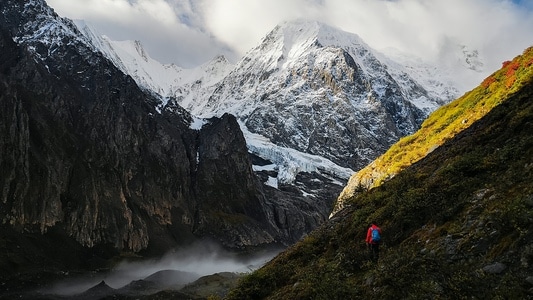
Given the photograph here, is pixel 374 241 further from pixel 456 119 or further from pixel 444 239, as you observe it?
pixel 456 119

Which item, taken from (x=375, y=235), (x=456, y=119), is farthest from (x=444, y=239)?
(x=456, y=119)

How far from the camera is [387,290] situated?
14.7 m

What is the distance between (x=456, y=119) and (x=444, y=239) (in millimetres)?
35211

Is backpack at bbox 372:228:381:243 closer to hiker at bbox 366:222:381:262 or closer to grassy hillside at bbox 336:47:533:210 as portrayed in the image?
hiker at bbox 366:222:381:262

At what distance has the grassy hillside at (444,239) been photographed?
12492mm

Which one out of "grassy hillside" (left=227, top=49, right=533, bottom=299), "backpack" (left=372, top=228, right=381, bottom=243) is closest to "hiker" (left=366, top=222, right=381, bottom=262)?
"backpack" (left=372, top=228, right=381, bottom=243)

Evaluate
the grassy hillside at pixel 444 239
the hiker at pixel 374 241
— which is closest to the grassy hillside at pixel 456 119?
the grassy hillside at pixel 444 239

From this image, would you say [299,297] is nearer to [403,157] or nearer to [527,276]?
[527,276]

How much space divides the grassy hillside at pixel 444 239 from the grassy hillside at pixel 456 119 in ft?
39.0

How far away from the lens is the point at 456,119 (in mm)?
47875

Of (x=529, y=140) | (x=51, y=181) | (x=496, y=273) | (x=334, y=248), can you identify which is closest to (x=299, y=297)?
(x=334, y=248)

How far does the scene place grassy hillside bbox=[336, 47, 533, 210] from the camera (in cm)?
4028

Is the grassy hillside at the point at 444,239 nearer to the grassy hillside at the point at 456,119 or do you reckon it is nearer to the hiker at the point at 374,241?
the hiker at the point at 374,241

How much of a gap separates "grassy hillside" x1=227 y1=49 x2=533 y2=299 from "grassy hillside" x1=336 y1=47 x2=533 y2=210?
11885 mm
